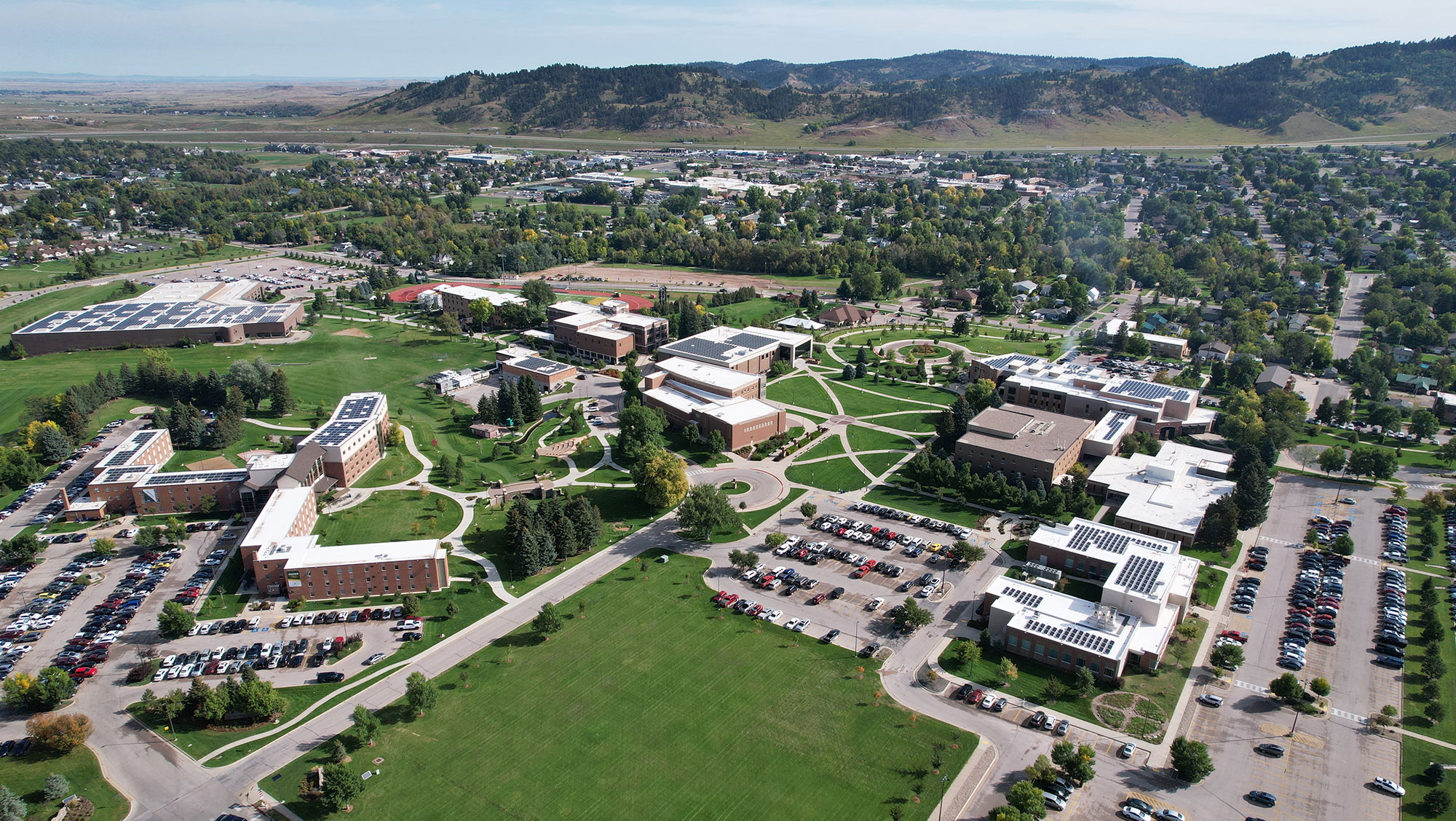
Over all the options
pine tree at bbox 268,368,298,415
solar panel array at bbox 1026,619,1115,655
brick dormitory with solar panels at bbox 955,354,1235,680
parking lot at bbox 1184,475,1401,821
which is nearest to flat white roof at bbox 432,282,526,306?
pine tree at bbox 268,368,298,415

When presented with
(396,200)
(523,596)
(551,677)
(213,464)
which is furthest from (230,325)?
(396,200)

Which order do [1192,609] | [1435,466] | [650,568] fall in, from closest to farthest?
[1192,609] → [650,568] → [1435,466]

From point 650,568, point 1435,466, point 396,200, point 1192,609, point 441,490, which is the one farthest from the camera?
point 396,200

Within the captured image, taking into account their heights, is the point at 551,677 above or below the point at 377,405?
below

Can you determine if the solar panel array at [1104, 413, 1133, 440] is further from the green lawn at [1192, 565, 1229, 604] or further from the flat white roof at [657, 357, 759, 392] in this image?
the flat white roof at [657, 357, 759, 392]

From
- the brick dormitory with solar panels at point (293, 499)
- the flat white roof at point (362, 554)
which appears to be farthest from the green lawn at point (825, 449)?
the brick dormitory with solar panels at point (293, 499)

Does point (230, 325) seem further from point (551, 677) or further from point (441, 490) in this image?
point (551, 677)

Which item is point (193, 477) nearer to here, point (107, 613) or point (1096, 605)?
point (107, 613)
